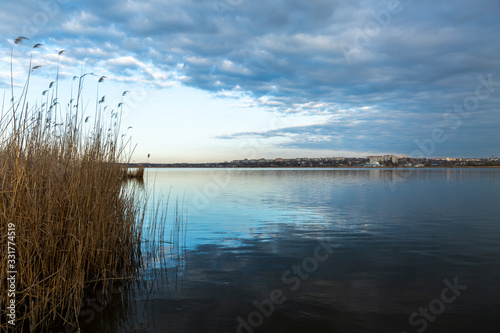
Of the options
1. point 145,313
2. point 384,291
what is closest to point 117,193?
point 145,313

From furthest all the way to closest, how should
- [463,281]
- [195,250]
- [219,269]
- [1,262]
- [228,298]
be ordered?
[195,250], [219,269], [463,281], [228,298], [1,262]

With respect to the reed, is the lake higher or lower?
lower

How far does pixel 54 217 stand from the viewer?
207 inches

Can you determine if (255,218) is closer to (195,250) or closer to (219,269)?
(195,250)

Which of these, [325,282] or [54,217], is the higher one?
[54,217]

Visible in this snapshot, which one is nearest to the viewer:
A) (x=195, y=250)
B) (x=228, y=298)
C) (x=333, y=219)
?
(x=228, y=298)

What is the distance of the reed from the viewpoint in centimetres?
466

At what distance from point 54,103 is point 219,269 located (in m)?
5.48

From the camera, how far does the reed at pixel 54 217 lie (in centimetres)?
466

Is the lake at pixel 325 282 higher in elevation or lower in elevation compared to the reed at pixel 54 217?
lower

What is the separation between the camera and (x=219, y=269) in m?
7.94

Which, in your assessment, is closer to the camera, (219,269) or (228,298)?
(228,298)

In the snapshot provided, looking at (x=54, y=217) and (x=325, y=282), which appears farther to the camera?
(x=325, y=282)

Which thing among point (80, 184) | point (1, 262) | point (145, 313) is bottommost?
point (145, 313)
